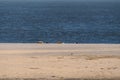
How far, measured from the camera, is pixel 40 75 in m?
20.5

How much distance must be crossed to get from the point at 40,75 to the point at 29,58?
13.2ft

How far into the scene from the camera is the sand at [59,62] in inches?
809

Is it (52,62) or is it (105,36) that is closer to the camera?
(52,62)

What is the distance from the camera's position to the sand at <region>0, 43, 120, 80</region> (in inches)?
809

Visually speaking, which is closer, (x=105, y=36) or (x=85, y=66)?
(x=85, y=66)

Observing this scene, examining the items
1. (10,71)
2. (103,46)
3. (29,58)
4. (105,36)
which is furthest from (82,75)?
(105,36)

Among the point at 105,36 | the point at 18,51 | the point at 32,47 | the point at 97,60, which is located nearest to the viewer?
the point at 97,60

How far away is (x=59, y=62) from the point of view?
23.4 m

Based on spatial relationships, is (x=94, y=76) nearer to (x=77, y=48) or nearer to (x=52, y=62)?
(x=52, y=62)

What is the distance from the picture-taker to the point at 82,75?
20.7m

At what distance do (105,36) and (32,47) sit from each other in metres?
27.5

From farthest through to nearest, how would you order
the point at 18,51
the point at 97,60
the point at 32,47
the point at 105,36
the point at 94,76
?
the point at 105,36, the point at 32,47, the point at 18,51, the point at 97,60, the point at 94,76

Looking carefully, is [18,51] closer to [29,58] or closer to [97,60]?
[29,58]

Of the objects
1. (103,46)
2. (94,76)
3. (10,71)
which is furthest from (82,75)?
(103,46)
